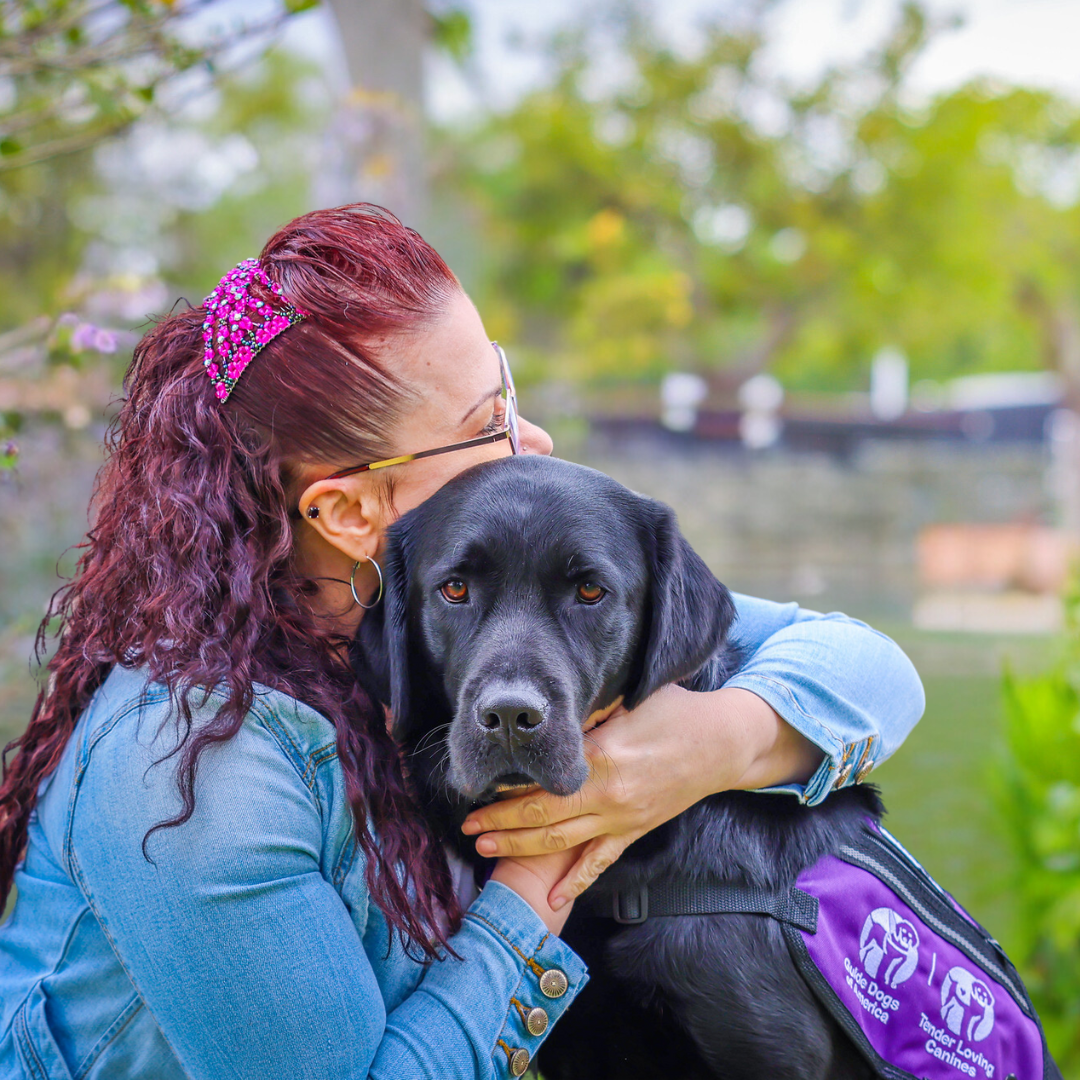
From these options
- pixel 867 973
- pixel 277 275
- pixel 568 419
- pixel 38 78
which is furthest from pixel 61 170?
pixel 867 973

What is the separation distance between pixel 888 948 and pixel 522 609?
0.78 m

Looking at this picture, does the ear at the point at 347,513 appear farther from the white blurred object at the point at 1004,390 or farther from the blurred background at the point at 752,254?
the white blurred object at the point at 1004,390

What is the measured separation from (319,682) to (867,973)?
0.95 metres

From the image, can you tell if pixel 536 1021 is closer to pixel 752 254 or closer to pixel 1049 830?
pixel 1049 830

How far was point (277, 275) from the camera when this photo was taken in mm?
1519

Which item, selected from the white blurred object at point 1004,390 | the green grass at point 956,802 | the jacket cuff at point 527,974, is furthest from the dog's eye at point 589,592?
the white blurred object at point 1004,390

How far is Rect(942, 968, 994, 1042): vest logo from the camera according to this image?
1.56 meters

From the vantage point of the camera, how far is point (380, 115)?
5.25 m

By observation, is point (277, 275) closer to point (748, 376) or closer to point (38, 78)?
point (38, 78)

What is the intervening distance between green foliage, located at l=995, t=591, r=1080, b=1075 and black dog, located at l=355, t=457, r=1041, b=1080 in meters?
1.63

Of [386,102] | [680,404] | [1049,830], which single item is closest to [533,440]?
[1049,830]

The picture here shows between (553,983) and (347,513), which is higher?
(347,513)

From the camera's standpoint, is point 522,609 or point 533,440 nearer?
point 522,609

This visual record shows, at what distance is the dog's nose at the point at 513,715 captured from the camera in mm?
1417
